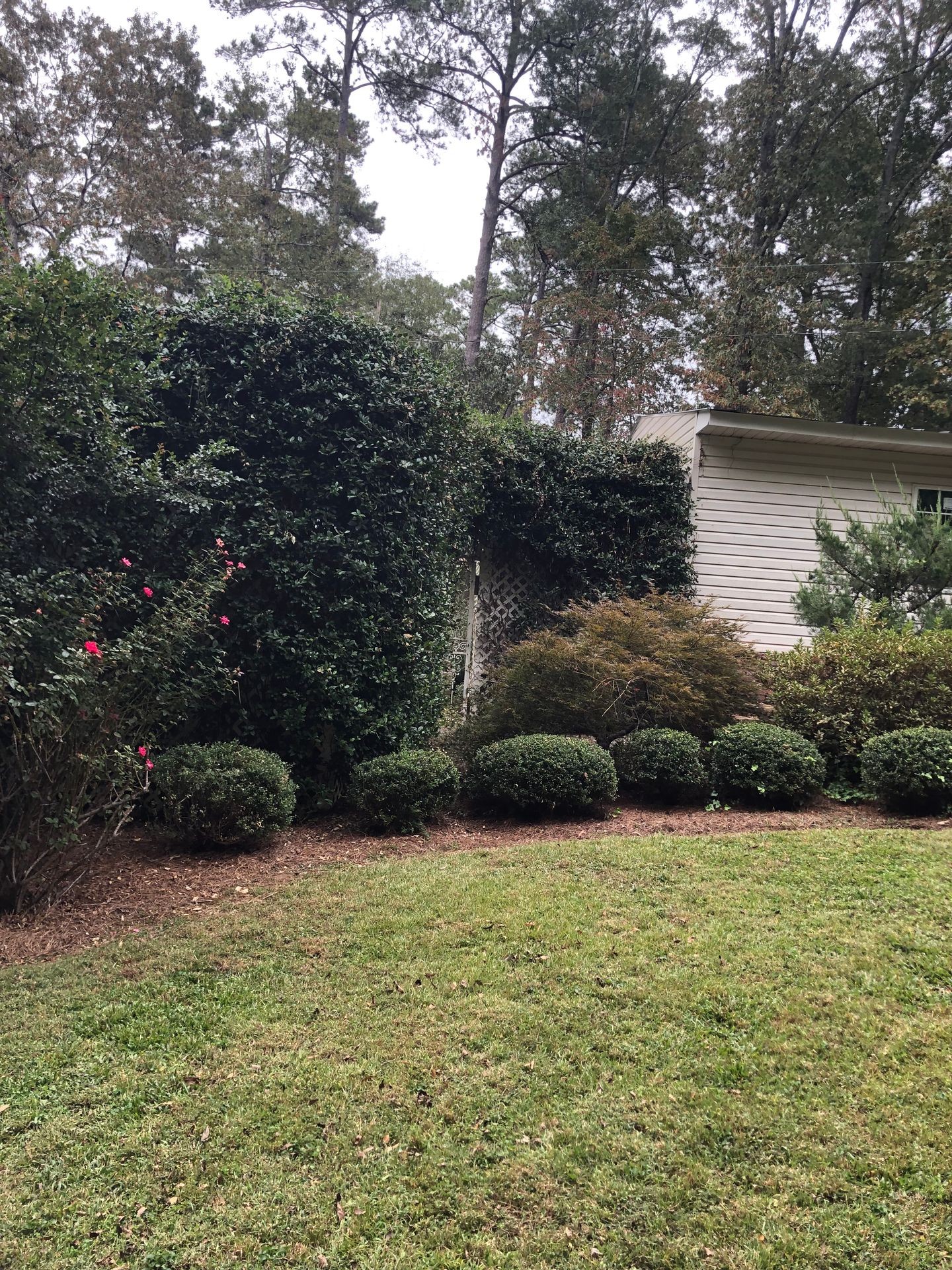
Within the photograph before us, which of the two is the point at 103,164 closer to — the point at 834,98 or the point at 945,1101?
the point at 834,98

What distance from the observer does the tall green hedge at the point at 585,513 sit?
791 cm

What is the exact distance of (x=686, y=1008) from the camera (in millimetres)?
2678

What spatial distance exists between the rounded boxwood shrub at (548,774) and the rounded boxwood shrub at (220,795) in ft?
4.86

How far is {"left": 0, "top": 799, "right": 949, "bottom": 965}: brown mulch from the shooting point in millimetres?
3457

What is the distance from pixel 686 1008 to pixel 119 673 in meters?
3.05

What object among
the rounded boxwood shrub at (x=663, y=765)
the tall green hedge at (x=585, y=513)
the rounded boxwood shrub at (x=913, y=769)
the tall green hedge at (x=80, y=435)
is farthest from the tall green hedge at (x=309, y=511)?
the rounded boxwood shrub at (x=913, y=769)

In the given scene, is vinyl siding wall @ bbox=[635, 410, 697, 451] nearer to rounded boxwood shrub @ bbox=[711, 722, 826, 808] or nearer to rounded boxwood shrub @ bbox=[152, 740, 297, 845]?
rounded boxwood shrub @ bbox=[711, 722, 826, 808]

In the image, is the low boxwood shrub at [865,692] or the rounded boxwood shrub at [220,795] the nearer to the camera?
the rounded boxwood shrub at [220,795]

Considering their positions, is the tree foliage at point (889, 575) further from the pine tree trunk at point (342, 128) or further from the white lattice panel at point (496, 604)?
the pine tree trunk at point (342, 128)

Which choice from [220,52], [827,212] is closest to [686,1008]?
[827,212]

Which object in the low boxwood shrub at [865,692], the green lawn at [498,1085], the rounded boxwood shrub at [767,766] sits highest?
the low boxwood shrub at [865,692]

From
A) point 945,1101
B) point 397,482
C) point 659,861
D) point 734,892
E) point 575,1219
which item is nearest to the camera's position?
point 575,1219

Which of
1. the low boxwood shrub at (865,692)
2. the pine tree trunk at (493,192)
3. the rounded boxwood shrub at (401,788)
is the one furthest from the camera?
the pine tree trunk at (493,192)

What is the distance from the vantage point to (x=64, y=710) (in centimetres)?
350
